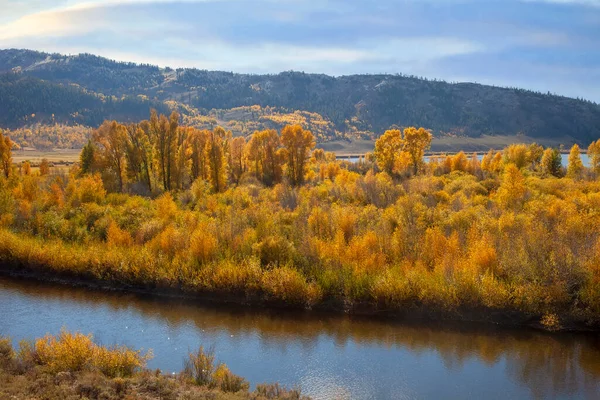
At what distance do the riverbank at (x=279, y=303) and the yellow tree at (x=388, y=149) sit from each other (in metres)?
47.8

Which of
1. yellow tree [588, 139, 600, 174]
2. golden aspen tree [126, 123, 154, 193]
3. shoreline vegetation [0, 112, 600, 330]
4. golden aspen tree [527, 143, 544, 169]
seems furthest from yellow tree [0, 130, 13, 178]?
yellow tree [588, 139, 600, 174]

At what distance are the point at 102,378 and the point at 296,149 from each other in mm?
48305

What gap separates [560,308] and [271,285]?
1353cm

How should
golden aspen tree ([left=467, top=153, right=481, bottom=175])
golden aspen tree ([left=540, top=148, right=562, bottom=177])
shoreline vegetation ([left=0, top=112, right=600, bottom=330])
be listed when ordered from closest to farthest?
shoreline vegetation ([left=0, top=112, right=600, bottom=330]), golden aspen tree ([left=467, top=153, right=481, bottom=175]), golden aspen tree ([left=540, top=148, right=562, bottom=177])

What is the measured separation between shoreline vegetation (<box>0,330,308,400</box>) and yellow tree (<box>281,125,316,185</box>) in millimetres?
45652

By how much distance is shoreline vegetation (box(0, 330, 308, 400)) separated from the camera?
15203 millimetres

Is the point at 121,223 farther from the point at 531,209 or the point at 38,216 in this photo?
the point at 531,209

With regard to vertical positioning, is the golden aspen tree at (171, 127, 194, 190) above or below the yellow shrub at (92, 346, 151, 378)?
above

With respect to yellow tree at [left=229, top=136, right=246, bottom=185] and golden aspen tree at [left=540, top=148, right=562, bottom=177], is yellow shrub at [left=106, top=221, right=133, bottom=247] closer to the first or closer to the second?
yellow tree at [left=229, top=136, right=246, bottom=185]

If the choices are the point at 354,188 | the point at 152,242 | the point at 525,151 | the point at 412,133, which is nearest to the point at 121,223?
the point at 152,242

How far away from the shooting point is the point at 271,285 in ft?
84.9

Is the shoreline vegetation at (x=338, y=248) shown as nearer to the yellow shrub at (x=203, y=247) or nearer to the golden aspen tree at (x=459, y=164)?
the yellow shrub at (x=203, y=247)

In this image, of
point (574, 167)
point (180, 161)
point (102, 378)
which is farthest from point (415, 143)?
point (102, 378)

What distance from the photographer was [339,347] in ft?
71.6
